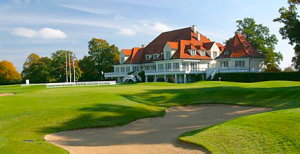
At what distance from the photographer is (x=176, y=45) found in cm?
5797

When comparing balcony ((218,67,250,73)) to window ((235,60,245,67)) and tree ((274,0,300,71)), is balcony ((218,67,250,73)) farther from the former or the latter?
tree ((274,0,300,71))

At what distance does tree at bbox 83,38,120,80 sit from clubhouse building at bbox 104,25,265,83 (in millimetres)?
13083

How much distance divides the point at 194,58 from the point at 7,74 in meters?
61.4

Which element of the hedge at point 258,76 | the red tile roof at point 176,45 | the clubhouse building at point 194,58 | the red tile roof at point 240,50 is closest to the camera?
the hedge at point 258,76

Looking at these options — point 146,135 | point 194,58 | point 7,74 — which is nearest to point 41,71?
point 7,74

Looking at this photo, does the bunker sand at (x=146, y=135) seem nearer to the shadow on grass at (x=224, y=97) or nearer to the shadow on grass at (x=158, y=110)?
the shadow on grass at (x=158, y=110)

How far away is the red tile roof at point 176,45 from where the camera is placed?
5672 centimetres

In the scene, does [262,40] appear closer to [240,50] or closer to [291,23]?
[240,50]

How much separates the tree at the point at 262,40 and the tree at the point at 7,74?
69026 millimetres

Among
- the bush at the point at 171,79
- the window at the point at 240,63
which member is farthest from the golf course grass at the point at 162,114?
the window at the point at 240,63

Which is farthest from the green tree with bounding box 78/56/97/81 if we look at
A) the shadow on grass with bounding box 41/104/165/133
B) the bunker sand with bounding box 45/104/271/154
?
the bunker sand with bounding box 45/104/271/154

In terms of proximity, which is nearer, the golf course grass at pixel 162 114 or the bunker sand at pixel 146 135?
the golf course grass at pixel 162 114

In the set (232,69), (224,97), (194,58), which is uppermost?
(194,58)

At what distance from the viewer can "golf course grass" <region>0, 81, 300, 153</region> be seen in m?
8.30
